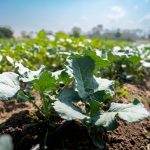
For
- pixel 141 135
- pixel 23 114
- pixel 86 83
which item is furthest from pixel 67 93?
pixel 141 135

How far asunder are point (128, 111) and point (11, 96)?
2.09ft

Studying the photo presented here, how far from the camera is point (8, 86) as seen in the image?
6.29ft

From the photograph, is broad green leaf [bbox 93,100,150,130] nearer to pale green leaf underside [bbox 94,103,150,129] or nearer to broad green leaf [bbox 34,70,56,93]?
pale green leaf underside [bbox 94,103,150,129]

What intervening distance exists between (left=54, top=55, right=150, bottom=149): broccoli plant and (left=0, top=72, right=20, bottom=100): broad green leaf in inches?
10.2

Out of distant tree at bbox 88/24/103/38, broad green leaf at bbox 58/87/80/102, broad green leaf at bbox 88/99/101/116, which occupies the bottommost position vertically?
distant tree at bbox 88/24/103/38

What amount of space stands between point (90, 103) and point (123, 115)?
8.5 inches

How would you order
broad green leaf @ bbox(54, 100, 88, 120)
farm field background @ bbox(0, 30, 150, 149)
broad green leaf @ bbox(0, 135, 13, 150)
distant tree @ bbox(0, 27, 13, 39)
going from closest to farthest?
broad green leaf @ bbox(0, 135, 13, 150)
broad green leaf @ bbox(54, 100, 88, 120)
farm field background @ bbox(0, 30, 150, 149)
distant tree @ bbox(0, 27, 13, 39)

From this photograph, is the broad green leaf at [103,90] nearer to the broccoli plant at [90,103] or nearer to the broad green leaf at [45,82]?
the broccoli plant at [90,103]

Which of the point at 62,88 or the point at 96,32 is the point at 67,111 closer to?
the point at 62,88

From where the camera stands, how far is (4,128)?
202 centimetres

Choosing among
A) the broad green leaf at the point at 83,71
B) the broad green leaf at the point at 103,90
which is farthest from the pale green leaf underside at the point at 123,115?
the broad green leaf at the point at 83,71

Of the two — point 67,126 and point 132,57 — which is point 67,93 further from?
point 132,57

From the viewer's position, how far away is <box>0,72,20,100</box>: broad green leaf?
1821 millimetres

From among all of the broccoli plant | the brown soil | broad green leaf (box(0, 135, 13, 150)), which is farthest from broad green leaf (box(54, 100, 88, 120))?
broad green leaf (box(0, 135, 13, 150))
